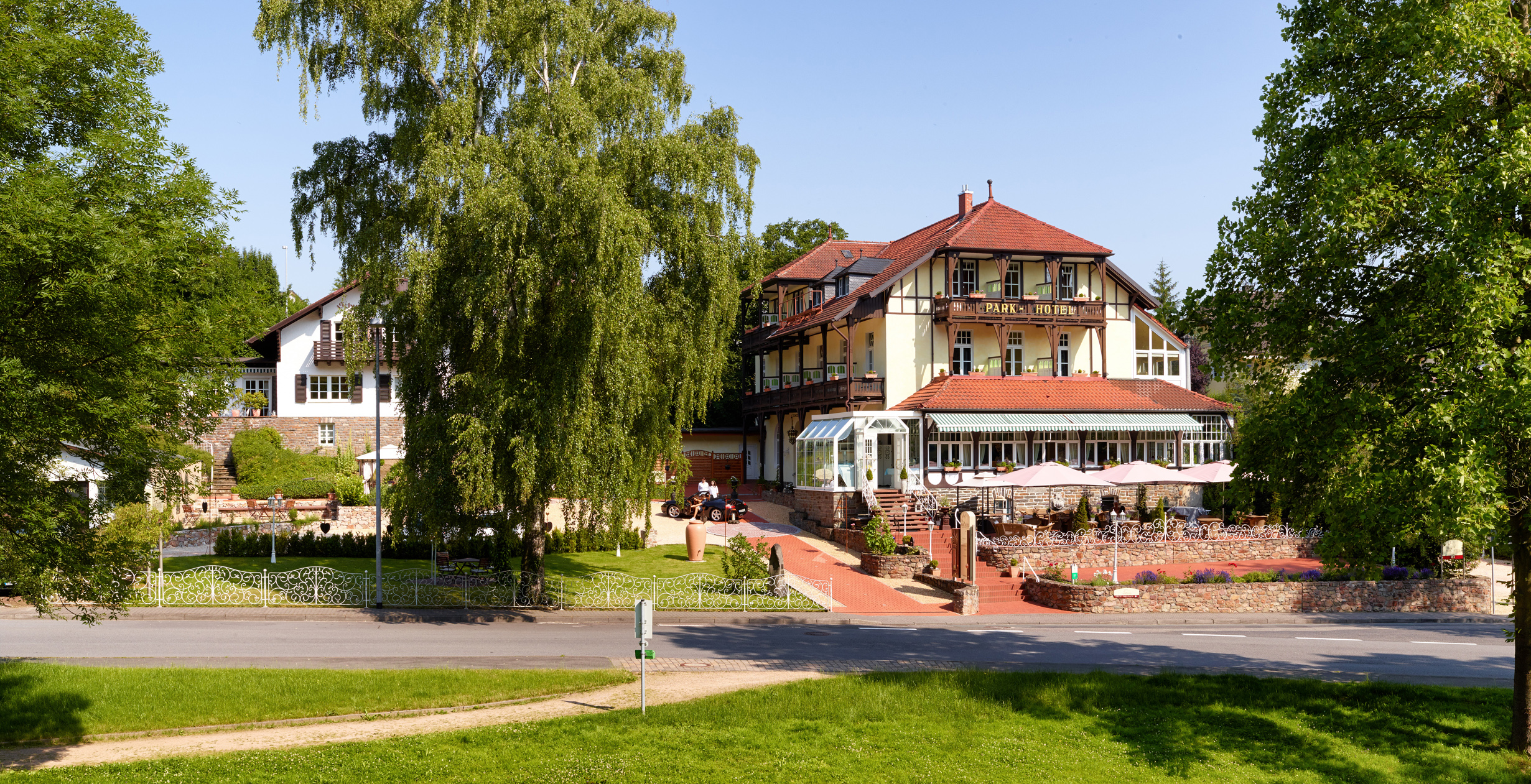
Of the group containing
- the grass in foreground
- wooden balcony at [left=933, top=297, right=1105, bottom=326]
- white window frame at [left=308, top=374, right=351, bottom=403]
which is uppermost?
wooden balcony at [left=933, top=297, right=1105, bottom=326]

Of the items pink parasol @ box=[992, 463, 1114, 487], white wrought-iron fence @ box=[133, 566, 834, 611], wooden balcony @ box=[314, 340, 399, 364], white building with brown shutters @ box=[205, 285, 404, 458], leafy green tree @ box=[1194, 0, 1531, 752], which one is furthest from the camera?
wooden balcony @ box=[314, 340, 399, 364]

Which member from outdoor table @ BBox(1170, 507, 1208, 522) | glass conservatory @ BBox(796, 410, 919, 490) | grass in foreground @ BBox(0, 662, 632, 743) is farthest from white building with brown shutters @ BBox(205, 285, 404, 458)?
outdoor table @ BBox(1170, 507, 1208, 522)

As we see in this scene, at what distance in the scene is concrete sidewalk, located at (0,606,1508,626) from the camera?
21422 mm

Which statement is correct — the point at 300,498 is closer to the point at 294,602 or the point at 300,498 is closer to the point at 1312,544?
the point at 294,602

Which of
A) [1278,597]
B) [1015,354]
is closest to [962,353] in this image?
[1015,354]

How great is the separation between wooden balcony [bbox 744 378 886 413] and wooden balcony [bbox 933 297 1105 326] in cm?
358

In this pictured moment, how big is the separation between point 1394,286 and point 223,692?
16.8m

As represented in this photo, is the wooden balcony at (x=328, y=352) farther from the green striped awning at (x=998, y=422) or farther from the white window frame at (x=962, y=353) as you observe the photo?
the green striped awning at (x=998, y=422)

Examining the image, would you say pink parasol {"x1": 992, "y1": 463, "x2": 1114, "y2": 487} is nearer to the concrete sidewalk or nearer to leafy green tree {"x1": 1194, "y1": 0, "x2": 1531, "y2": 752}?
the concrete sidewalk

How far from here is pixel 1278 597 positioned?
83.5 feet

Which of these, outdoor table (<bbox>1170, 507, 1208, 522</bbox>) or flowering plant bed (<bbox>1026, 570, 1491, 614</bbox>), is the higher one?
outdoor table (<bbox>1170, 507, 1208, 522</bbox>)

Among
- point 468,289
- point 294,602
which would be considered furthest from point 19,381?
point 294,602

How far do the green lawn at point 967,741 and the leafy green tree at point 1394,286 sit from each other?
191cm

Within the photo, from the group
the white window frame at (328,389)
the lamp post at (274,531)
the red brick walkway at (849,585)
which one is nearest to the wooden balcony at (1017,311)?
the red brick walkway at (849,585)
